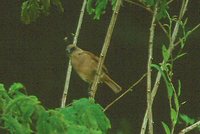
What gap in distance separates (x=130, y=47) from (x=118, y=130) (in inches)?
54.2

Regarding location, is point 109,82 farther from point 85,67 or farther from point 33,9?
point 33,9

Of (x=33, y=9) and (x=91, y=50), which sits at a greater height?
(x=33, y=9)

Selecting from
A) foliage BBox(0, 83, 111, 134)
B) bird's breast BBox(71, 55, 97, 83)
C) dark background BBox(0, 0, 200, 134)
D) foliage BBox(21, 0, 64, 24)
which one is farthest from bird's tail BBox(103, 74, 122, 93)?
dark background BBox(0, 0, 200, 134)

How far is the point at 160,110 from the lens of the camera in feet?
42.2

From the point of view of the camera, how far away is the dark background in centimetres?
1191

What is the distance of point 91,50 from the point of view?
38.7ft

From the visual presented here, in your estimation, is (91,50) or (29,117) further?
(91,50)

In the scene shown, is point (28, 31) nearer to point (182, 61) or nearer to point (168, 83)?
point (182, 61)

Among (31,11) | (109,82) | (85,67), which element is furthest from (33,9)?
(109,82)

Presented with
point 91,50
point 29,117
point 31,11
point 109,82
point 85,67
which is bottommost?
point 91,50

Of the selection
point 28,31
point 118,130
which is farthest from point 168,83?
point 28,31

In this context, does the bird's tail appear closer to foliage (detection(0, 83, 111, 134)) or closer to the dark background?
foliage (detection(0, 83, 111, 134))

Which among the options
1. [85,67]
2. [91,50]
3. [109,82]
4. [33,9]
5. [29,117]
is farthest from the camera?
[91,50]

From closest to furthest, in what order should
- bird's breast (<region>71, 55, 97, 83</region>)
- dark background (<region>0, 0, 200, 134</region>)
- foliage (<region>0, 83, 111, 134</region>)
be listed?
foliage (<region>0, 83, 111, 134</region>)
bird's breast (<region>71, 55, 97, 83</region>)
dark background (<region>0, 0, 200, 134</region>)
